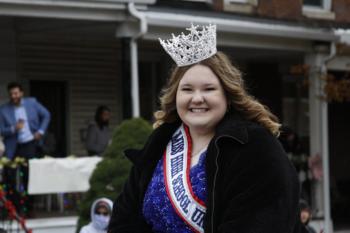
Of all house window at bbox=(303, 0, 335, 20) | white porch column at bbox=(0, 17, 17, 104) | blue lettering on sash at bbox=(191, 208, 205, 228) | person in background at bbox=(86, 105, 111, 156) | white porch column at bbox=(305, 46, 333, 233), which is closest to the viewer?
blue lettering on sash at bbox=(191, 208, 205, 228)

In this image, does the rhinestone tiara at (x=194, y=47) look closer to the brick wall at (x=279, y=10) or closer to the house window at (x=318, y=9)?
the brick wall at (x=279, y=10)

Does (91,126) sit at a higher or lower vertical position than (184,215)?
lower

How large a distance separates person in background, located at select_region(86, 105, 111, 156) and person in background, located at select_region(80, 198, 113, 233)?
453 centimetres

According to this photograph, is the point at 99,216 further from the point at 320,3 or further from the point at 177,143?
the point at 320,3

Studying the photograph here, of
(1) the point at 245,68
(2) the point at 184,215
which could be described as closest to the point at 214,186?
(2) the point at 184,215

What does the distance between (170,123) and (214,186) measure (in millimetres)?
530

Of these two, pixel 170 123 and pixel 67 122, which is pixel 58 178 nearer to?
pixel 67 122

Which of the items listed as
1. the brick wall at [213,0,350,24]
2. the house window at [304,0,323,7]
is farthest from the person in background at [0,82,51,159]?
the house window at [304,0,323,7]

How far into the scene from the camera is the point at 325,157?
51.7 feet

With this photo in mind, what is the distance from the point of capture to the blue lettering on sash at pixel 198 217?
3434mm

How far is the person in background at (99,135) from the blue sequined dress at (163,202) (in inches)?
387

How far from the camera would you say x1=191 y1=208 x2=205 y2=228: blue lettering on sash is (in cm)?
343

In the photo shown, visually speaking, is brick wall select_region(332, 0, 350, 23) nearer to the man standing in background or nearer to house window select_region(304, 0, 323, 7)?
house window select_region(304, 0, 323, 7)

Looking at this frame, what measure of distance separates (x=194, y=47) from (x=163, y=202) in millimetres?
592
